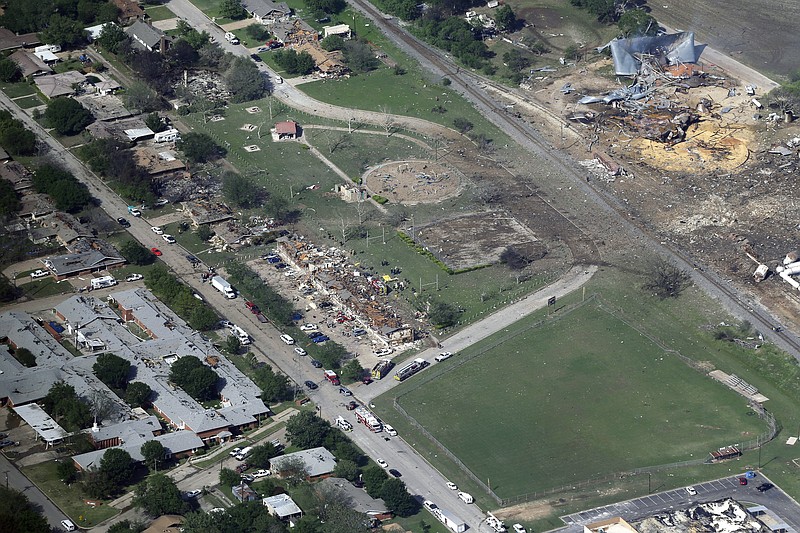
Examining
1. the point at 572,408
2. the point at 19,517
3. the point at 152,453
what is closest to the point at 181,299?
the point at 152,453

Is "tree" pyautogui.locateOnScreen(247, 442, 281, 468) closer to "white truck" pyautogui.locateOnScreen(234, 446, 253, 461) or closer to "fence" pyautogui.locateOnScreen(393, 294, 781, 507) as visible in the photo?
"white truck" pyautogui.locateOnScreen(234, 446, 253, 461)

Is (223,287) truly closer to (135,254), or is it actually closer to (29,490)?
(135,254)

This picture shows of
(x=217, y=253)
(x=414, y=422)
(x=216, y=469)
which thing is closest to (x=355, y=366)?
(x=414, y=422)

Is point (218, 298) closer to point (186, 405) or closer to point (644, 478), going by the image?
point (186, 405)

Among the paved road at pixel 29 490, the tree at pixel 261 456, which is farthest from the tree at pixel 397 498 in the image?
the paved road at pixel 29 490

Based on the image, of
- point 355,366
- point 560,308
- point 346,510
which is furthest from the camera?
point 560,308

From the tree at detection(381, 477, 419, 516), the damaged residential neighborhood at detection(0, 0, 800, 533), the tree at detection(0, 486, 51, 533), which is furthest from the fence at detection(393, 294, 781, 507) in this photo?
the tree at detection(0, 486, 51, 533)

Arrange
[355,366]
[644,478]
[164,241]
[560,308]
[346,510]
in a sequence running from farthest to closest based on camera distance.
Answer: [164,241]
[560,308]
[355,366]
[644,478]
[346,510]
